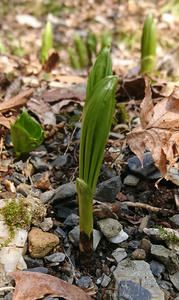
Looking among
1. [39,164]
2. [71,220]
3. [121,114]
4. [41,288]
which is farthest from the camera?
[121,114]

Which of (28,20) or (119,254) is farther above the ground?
(28,20)

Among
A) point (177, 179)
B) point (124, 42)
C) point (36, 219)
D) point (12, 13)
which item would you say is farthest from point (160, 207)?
point (12, 13)

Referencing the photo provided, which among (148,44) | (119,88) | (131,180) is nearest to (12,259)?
(131,180)

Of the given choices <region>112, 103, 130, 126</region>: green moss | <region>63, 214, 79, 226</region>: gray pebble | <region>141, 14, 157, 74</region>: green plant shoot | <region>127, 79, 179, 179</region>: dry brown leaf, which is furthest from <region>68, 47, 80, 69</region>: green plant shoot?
A: <region>63, 214, 79, 226</region>: gray pebble

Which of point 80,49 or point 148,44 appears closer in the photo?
point 148,44

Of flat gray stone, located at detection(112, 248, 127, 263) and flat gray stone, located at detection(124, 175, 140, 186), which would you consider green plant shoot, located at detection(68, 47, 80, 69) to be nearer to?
flat gray stone, located at detection(124, 175, 140, 186)

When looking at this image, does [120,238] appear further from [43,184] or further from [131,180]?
[43,184]

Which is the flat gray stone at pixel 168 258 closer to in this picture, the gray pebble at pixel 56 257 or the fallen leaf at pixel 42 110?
the gray pebble at pixel 56 257
